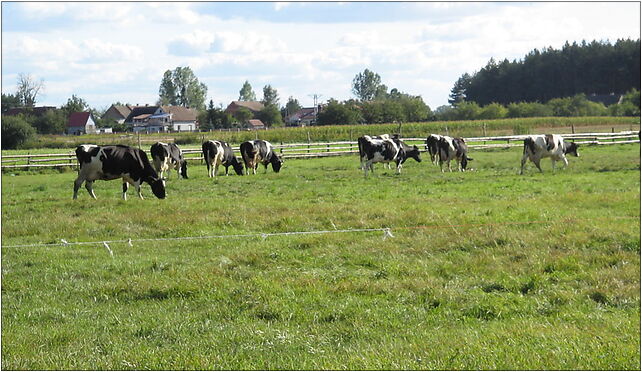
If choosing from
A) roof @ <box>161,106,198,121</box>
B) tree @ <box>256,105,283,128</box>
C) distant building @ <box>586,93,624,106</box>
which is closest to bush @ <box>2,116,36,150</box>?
tree @ <box>256,105,283,128</box>

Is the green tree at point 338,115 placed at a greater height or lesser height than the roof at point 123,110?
lesser

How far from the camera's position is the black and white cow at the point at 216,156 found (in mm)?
29344

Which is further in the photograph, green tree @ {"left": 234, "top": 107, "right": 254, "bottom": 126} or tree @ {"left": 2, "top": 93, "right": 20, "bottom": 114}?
green tree @ {"left": 234, "top": 107, "right": 254, "bottom": 126}

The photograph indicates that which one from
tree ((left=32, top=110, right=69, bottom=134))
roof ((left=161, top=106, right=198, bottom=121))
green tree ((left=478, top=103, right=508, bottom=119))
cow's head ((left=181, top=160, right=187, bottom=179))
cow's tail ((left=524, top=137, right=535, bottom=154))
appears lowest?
Answer: cow's head ((left=181, top=160, right=187, bottom=179))

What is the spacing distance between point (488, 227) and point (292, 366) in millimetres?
7270

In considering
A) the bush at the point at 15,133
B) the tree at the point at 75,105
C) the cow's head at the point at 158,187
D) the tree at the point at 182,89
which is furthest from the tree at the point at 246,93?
the cow's head at the point at 158,187

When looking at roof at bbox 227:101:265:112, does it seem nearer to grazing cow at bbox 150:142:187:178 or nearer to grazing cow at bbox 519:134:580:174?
grazing cow at bbox 150:142:187:178

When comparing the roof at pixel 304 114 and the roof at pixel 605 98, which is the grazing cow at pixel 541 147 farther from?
the roof at pixel 304 114

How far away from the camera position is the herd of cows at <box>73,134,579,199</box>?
20078mm

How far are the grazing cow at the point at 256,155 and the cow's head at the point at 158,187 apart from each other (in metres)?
10.5

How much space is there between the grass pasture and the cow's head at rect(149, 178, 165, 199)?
254 cm

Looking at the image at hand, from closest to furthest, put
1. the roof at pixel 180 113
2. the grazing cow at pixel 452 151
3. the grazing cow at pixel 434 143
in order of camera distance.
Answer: the grazing cow at pixel 452 151
the grazing cow at pixel 434 143
the roof at pixel 180 113

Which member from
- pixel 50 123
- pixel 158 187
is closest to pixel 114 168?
pixel 158 187

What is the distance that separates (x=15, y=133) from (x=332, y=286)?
4729 centimetres
